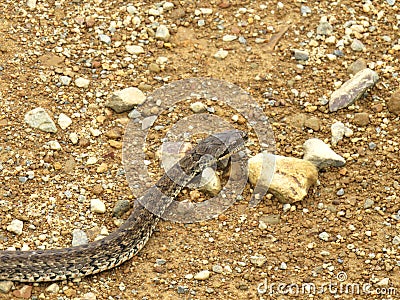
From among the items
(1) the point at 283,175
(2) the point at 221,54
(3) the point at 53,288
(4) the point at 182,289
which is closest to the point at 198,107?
(2) the point at 221,54

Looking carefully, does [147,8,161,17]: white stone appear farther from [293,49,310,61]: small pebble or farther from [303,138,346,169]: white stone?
[303,138,346,169]: white stone

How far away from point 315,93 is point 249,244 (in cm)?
317

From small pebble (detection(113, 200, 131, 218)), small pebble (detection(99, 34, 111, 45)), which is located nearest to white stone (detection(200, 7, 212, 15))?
small pebble (detection(99, 34, 111, 45))

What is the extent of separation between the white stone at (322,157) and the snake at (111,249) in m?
1.46

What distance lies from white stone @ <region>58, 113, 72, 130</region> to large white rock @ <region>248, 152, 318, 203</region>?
291cm

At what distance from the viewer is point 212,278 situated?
968cm

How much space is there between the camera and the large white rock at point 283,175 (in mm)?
10367

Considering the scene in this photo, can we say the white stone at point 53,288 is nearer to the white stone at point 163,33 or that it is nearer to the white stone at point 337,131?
the white stone at point 337,131

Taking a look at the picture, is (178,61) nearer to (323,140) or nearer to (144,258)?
(323,140)

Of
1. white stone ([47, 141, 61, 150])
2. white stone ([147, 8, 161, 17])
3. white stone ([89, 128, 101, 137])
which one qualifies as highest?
white stone ([147, 8, 161, 17])

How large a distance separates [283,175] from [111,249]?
2658 millimetres

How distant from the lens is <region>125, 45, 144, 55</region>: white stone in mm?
12535

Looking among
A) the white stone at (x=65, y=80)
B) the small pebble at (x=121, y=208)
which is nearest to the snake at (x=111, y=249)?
the small pebble at (x=121, y=208)

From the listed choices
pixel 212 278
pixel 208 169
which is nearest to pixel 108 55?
pixel 208 169
